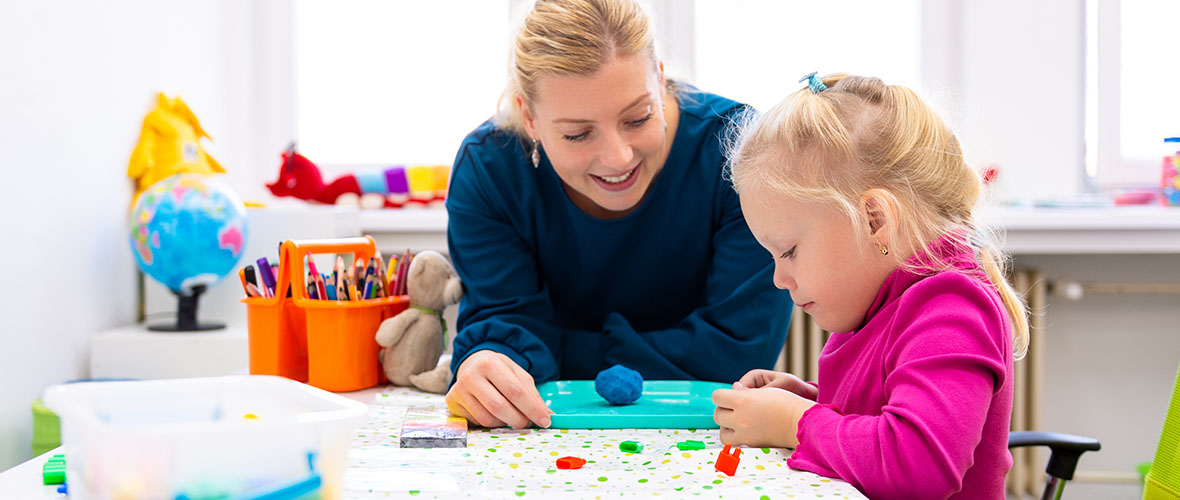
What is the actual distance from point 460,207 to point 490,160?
2.9 inches

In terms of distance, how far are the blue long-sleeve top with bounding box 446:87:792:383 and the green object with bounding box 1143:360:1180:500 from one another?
1.44ft

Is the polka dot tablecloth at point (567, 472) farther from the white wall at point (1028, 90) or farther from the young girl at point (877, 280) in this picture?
the white wall at point (1028, 90)

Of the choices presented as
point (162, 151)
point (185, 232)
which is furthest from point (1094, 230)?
point (162, 151)

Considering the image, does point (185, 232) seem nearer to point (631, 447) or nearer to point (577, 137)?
point (577, 137)

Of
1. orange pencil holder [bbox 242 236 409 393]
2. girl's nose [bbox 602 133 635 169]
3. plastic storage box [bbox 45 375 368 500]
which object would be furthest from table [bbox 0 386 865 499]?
girl's nose [bbox 602 133 635 169]

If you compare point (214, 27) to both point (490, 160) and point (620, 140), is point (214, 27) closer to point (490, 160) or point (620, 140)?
point (490, 160)

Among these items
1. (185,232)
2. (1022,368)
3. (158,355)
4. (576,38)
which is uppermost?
(576,38)

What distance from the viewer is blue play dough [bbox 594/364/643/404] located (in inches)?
37.4

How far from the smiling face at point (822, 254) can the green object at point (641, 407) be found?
0.53 feet

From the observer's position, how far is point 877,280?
0.84m

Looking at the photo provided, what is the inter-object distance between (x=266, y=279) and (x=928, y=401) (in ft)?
2.58

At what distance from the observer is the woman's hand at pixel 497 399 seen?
2.90 ft

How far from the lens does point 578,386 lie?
108cm

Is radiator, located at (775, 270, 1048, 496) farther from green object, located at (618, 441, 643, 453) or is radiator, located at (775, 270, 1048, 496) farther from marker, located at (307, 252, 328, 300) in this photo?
green object, located at (618, 441, 643, 453)
